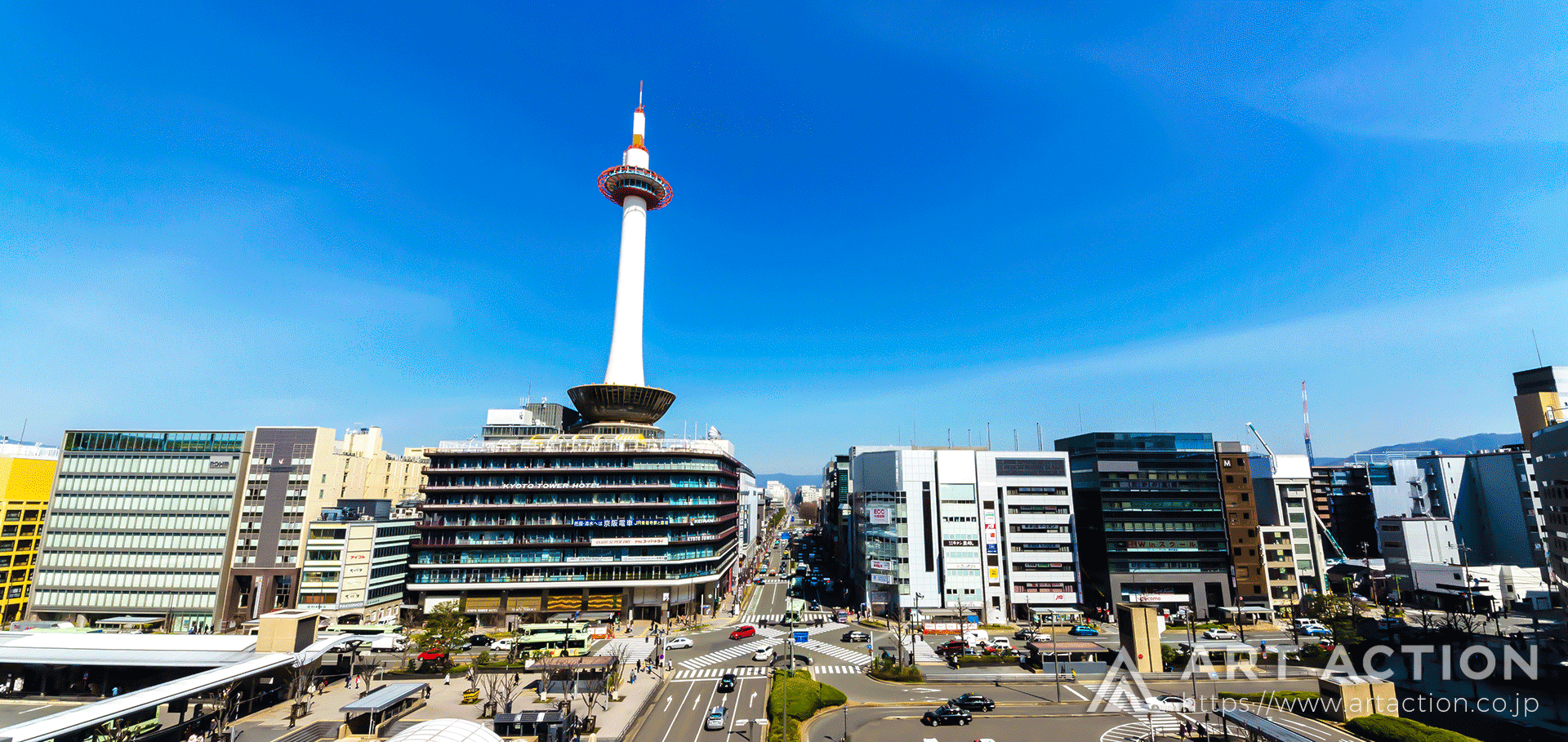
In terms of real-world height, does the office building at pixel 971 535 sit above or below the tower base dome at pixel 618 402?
below

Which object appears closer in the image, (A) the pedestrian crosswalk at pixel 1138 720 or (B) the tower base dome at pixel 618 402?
(A) the pedestrian crosswalk at pixel 1138 720

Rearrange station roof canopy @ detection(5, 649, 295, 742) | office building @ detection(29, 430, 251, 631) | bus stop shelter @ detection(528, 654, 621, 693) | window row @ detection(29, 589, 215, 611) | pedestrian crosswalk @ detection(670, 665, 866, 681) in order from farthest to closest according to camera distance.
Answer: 1. office building @ detection(29, 430, 251, 631)
2. window row @ detection(29, 589, 215, 611)
3. pedestrian crosswalk @ detection(670, 665, 866, 681)
4. bus stop shelter @ detection(528, 654, 621, 693)
5. station roof canopy @ detection(5, 649, 295, 742)

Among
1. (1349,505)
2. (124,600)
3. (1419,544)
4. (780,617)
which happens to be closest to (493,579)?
(780,617)

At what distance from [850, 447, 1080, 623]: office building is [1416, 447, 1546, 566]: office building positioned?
8601cm

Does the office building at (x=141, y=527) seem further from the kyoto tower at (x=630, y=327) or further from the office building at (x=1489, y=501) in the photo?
the office building at (x=1489, y=501)

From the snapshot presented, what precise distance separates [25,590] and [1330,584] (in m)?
213

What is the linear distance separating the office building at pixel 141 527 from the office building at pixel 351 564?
12667 mm

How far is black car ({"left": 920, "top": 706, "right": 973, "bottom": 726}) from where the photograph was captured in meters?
49.7

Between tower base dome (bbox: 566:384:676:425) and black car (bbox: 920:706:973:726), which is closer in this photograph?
black car (bbox: 920:706:973:726)

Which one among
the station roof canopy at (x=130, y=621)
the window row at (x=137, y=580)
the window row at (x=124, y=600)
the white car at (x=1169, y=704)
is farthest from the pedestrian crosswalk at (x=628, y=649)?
the station roof canopy at (x=130, y=621)

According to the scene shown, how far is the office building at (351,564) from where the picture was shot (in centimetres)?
9119

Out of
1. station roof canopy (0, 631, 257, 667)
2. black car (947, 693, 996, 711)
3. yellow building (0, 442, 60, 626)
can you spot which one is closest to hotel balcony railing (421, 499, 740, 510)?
station roof canopy (0, 631, 257, 667)

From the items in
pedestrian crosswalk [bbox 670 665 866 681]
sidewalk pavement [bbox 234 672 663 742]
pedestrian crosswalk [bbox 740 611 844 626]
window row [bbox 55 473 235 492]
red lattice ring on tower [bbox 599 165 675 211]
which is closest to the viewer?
sidewalk pavement [bbox 234 672 663 742]

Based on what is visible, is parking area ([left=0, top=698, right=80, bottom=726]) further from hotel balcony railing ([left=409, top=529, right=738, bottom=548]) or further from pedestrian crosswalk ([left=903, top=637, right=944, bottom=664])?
pedestrian crosswalk ([left=903, top=637, right=944, bottom=664])
